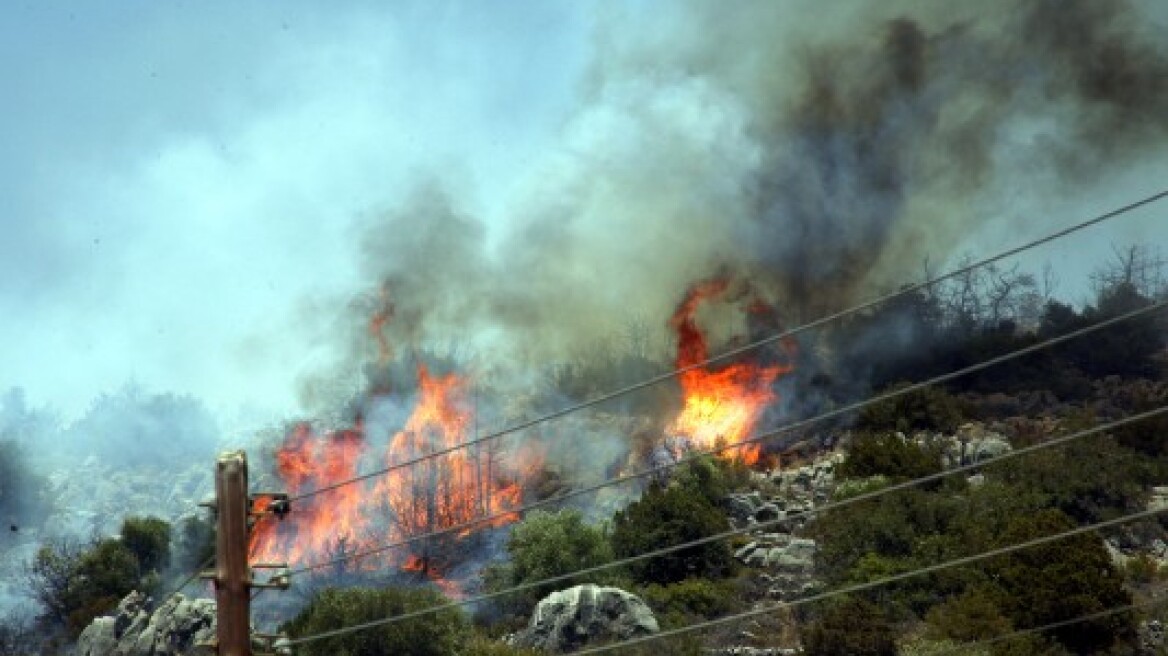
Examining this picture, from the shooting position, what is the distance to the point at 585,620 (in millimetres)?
43938

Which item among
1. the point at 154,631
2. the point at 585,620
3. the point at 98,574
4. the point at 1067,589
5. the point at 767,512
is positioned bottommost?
the point at 1067,589

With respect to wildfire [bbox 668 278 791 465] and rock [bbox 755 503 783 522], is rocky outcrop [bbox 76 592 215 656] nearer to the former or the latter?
rock [bbox 755 503 783 522]

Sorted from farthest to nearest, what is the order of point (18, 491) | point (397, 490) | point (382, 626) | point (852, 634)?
1. point (18, 491)
2. point (397, 490)
3. point (382, 626)
4. point (852, 634)

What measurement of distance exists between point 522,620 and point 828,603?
11.3 meters

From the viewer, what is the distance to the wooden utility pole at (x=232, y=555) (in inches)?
502

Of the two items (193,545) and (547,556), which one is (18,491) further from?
(547,556)

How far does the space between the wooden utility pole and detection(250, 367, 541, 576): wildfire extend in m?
49.6

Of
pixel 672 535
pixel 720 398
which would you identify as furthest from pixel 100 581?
pixel 720 398

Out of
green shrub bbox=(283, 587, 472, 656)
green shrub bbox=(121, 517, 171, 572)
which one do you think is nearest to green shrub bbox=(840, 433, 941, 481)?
green shrub bbox=(283, 587, 472, 656)

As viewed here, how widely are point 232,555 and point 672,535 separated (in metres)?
40.7

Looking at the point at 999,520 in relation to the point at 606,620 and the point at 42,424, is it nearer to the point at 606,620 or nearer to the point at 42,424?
the point at 606,620

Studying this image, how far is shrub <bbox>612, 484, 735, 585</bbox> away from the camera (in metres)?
51.0

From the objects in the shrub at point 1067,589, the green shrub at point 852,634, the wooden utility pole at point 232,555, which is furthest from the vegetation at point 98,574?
the wooden utility pole at point 232,555

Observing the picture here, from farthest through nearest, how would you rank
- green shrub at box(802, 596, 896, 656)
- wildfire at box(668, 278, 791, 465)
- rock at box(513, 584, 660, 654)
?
1. wildfire at box(668, 278, 791, 465)
2. rock at box(513, 584, 660, 654)
3. green shrub at box(802, 596, 896, 656)
